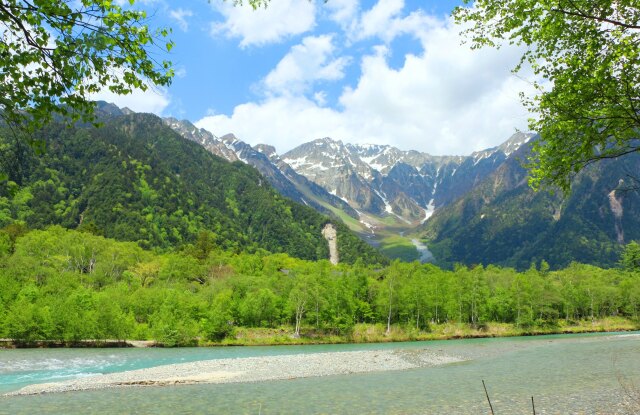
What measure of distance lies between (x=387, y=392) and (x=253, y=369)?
71.3 feet

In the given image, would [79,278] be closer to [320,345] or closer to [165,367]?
[320,345]

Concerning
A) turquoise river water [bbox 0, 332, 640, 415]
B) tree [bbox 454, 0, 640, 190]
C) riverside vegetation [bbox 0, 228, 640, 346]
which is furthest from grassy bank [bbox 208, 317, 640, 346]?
tree [bbox 454, 0, 640, 190]

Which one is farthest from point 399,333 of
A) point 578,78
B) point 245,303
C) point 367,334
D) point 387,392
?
point 578,78

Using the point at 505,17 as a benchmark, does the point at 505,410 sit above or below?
below

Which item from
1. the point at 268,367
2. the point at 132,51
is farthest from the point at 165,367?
the point at 132,51

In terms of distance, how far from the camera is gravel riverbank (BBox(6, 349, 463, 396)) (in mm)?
39344

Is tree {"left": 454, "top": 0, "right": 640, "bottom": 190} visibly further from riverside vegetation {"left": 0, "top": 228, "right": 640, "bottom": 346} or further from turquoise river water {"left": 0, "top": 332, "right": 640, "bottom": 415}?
riverside vegetation {"left": 0, "top": 228, "right": 640, "bottom": 346}

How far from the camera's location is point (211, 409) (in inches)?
1125

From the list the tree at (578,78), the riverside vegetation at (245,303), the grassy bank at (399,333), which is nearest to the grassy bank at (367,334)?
the grassy bank at (399,333)

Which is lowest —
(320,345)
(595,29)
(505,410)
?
(320,345)

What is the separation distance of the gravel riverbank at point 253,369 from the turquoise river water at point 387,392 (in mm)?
2922

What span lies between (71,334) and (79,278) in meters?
44.8

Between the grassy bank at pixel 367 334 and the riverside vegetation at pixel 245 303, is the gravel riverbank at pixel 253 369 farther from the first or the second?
the riverside vegetation at pixel 245 303

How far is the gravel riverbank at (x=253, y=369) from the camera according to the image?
3934 cm
